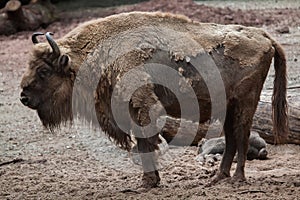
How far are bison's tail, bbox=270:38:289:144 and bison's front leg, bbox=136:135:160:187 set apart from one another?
1.12m

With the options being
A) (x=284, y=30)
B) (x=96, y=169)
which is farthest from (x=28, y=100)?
(x=284, y=30)

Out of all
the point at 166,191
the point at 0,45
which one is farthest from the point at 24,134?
the point at 0,45

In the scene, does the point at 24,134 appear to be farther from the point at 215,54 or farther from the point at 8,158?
the point at 215,54

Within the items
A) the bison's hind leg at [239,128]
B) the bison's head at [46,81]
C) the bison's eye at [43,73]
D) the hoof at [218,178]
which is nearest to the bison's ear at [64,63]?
the bison's head at [46,81]

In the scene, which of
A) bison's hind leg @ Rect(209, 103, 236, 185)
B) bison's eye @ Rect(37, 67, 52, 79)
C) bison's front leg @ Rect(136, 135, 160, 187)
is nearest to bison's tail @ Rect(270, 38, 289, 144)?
bison's hind leg @ Rect(209, 103, 236, 185)

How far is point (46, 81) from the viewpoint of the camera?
18.0ft

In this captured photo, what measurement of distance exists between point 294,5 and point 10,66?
695cm

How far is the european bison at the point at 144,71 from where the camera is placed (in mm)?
5391

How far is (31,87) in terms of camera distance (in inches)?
215

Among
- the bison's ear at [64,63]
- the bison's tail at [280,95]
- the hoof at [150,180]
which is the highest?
the bison's ear at [64,63]

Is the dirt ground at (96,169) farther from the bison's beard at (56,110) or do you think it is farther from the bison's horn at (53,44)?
the bison's horn at (53,44)

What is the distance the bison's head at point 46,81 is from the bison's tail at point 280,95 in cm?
175

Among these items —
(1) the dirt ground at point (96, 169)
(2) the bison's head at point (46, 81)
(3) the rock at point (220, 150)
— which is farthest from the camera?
(3) the rock at point (220, 150)

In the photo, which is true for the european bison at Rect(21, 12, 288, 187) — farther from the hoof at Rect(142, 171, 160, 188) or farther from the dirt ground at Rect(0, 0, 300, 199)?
the dirt ground at Rect(0, 0, 300, 199)
